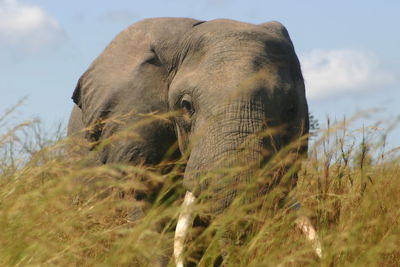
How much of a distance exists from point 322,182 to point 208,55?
1761 millimetres

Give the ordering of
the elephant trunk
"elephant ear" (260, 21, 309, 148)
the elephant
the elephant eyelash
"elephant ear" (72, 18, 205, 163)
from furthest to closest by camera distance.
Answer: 1. "elephant ear" (72, 18, 205, 163)
2. "elephant ear" (260, 21, 309, 148)
3. the elephant eyelash
4. the elephant
5. the elephant trunk

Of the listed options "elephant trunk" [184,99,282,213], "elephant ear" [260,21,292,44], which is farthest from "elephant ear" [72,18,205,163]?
"elephant trunk" [184,99,282,213]

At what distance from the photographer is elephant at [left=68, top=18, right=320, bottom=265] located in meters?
5.83

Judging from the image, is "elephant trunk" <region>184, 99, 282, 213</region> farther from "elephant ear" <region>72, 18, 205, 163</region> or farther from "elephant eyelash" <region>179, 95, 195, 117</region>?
"elephant ear" <region>72, 18, 205, 163</region>

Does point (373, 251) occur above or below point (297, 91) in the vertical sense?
above

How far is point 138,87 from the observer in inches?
263

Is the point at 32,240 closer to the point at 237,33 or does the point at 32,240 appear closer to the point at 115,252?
the point at 115,252

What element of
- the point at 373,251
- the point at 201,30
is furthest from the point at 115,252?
the point at 201,30

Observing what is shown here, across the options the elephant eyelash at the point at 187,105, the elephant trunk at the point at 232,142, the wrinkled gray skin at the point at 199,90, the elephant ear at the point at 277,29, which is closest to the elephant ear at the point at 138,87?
the wrinkled gray skin at the point at 199,90

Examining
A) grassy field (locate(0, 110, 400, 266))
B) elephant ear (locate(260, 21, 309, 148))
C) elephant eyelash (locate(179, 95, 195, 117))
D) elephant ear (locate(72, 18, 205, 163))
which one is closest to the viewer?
grassy field (locate(0, 110, 400, 266))

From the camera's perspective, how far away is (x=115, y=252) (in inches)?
124

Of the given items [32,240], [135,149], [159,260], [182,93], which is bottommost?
[159,260]

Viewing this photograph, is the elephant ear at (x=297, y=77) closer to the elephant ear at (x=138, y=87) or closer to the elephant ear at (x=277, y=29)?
the elephant ear at (x=277, y=29)

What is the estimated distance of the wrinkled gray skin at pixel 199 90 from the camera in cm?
585
